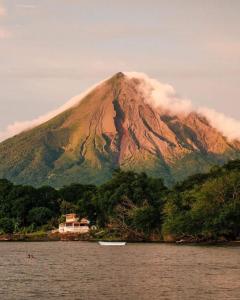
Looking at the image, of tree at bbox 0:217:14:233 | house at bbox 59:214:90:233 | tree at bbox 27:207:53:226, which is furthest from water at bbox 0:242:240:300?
tree at bbox 27:207:53:226

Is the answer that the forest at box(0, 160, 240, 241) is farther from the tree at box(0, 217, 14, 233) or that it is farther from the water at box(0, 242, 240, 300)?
the water at box(0, 242, 240, 300)

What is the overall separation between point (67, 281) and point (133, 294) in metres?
11.1

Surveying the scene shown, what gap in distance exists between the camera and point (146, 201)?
144 meters

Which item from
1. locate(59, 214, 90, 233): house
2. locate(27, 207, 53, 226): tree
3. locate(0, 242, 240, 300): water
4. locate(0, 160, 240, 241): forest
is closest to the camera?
locate(0, 242, 240, 300): water

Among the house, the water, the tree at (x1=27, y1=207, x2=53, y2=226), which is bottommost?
the water

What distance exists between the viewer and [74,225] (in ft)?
524

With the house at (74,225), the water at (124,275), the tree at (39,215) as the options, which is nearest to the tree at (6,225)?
the tree at (39,215)

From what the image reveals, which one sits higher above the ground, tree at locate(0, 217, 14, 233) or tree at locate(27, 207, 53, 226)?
tree at locate(27, 207, 53, 226)

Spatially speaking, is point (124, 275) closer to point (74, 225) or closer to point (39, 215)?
point (74, 225)

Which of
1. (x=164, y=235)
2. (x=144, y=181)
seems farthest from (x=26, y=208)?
(x=164, y=235)

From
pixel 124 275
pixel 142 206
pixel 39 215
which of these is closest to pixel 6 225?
pixel 39 215

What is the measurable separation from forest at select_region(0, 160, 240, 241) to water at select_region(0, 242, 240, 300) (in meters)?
18.7

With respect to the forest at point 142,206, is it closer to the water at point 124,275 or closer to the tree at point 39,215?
the tree at point 39,215

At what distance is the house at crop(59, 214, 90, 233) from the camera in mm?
158750
